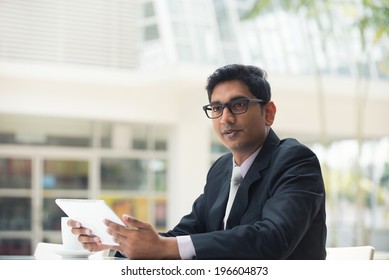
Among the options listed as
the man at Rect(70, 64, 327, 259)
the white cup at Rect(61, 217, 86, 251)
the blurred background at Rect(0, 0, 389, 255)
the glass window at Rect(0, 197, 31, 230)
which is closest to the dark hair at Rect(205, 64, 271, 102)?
the man at Rect(70, 64, 327, 259)

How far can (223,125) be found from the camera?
2.11 meters

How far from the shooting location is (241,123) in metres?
2.12

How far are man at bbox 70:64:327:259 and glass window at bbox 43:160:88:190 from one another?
9.82 m

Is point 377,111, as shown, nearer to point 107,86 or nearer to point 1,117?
point 107,86

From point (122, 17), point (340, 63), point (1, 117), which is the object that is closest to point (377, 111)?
point (340, 63)

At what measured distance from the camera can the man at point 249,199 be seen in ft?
6.18

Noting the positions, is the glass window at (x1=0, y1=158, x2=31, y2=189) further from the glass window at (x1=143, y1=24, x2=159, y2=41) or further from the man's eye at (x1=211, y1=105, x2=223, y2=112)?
the man's eye at (x1=211, y1=105, x2=223, y2=112)

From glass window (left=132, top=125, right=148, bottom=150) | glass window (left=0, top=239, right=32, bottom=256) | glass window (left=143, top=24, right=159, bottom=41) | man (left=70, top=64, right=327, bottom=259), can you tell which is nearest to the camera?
man (left=70, top=64, right=327, bottom=259)

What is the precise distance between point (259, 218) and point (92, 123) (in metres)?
10.5

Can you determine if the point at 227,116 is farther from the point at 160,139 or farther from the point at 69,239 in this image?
the point at 160,139

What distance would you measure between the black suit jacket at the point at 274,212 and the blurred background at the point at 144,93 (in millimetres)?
9130

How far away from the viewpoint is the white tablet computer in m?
1.81

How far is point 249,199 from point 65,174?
10.2 meters

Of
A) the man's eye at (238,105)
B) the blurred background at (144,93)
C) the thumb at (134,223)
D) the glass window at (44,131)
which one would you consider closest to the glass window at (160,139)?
the blurred background at (144,93)
